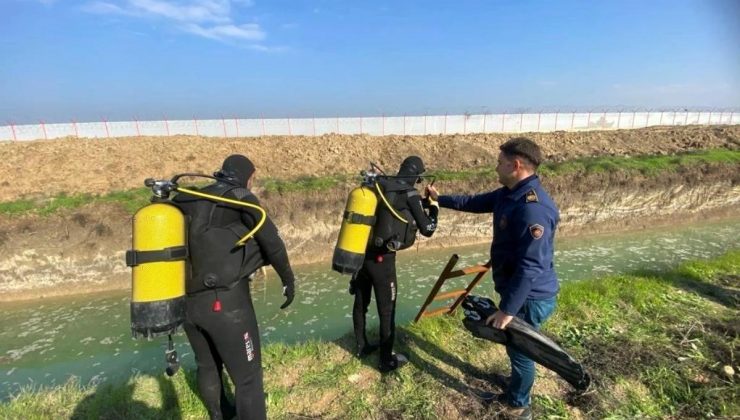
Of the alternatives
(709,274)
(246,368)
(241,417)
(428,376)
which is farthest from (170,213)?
(709,274)

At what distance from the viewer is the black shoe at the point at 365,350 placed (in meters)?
4.84

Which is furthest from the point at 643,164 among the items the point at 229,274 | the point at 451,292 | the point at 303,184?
the point at 229,274

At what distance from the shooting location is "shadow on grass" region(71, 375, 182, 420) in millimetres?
3818

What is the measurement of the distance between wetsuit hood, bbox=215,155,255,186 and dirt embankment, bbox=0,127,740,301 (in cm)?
976

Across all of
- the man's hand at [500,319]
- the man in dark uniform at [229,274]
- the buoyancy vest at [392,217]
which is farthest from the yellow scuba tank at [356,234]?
the man's hand at [500,319]

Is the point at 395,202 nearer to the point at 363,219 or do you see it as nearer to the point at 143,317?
the point at 363,219

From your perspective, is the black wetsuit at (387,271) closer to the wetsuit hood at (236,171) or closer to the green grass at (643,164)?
the wetsuit hood at (236,171)

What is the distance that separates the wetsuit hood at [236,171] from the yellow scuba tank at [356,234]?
1.30m

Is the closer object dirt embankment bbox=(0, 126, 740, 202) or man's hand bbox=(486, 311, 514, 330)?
man's hand bbox=(486, 311, 514, 330)

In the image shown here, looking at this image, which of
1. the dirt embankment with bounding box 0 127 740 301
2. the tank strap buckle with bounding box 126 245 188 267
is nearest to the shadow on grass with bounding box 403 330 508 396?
the tank strap buckle with bounding box 126 245 188 267

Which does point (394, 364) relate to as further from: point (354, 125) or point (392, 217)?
point (354, 125)

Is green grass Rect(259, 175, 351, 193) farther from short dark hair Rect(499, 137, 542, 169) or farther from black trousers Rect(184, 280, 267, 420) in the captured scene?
short dark hair Rect(499, 137, 542, 169)

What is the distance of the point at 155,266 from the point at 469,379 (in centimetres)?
348

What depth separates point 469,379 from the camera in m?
4.36
